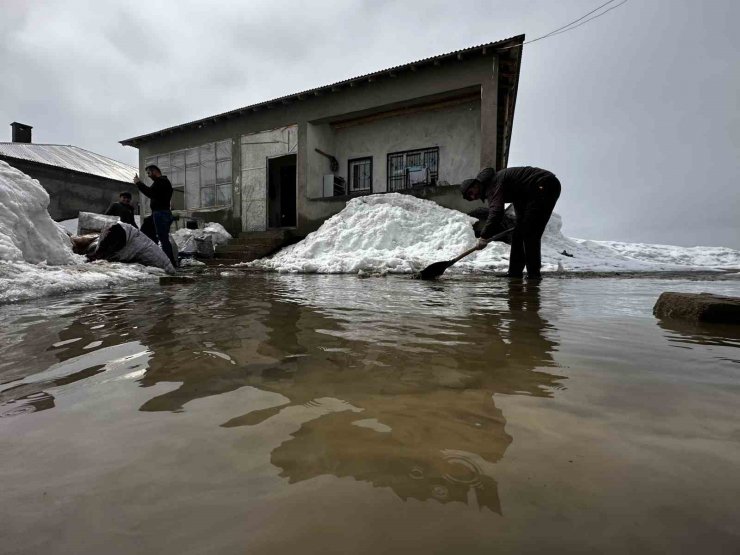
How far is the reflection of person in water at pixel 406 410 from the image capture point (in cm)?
67

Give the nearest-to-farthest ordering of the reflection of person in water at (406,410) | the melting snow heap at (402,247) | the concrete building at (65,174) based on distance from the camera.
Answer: the reflection of person in water at (406,410) < the melting snow heap at (402,247) < the concrete building at (65,174)

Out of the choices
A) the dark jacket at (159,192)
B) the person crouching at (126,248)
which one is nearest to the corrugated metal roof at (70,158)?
the dark jacket at (159,192)

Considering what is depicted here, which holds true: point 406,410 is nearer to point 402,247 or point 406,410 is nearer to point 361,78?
point 402,247

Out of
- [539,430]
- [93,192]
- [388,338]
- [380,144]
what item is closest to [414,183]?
[380,144]

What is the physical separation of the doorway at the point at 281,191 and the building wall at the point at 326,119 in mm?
1081

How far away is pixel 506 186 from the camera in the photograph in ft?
17.5

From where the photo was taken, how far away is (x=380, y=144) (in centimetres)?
1259

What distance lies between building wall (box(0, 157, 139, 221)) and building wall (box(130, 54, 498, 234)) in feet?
23.7

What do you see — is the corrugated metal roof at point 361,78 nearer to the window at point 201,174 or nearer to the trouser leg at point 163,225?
the window at point 201,174

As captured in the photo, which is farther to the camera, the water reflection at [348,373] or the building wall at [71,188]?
the building wall at [71,188]

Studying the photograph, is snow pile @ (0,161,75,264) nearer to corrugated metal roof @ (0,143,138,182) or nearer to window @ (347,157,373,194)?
window @ (347,157,373,194)

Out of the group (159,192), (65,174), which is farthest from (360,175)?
(65,174)

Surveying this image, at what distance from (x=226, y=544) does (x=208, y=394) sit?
593 millimetres

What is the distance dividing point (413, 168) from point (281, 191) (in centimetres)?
566
